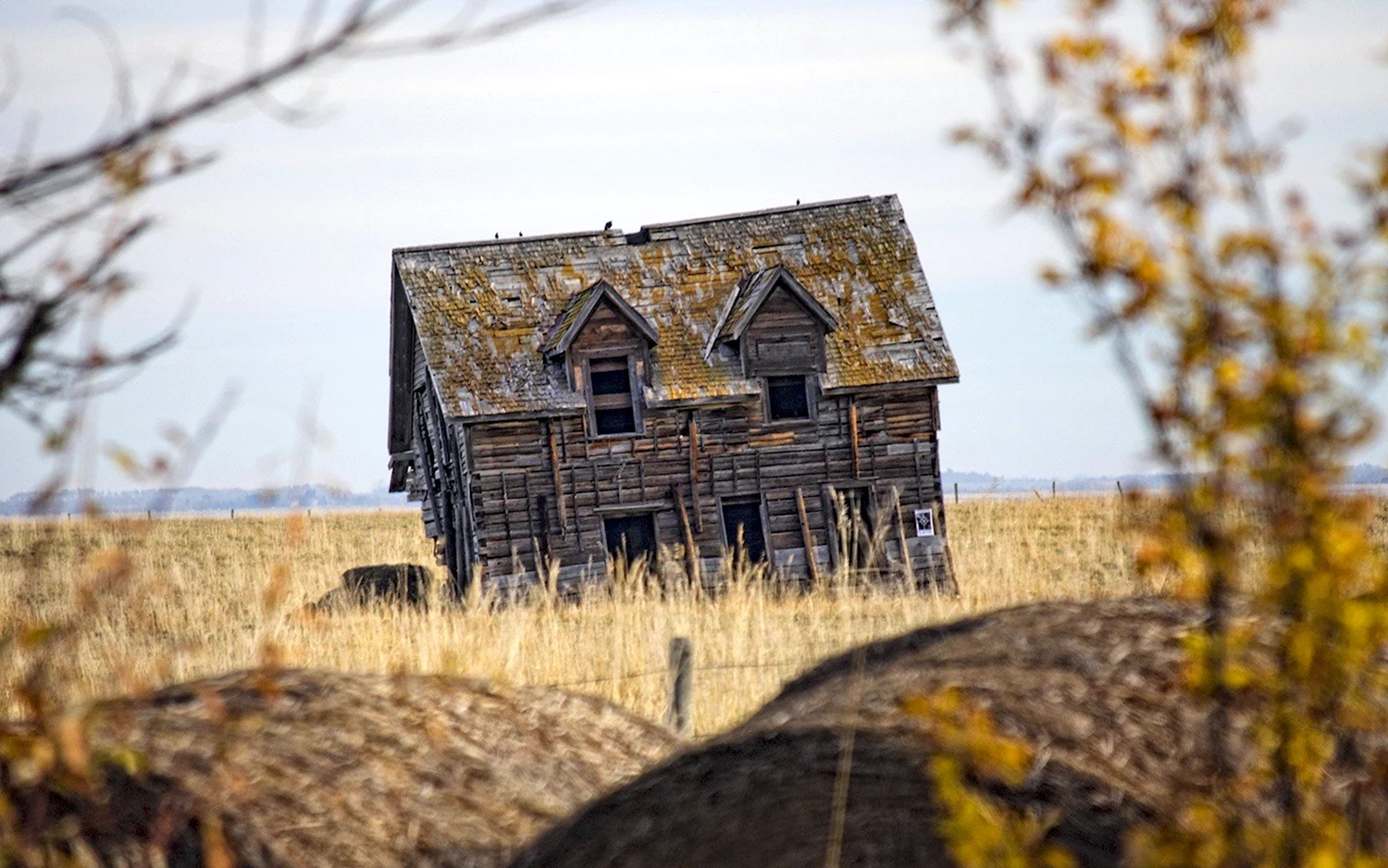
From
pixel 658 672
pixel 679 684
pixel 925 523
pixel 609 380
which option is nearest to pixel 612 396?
pixel 609 380

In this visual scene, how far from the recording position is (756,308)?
21.6m

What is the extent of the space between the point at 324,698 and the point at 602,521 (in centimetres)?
1600

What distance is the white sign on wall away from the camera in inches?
865

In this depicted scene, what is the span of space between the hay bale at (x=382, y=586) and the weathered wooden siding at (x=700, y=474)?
153cm

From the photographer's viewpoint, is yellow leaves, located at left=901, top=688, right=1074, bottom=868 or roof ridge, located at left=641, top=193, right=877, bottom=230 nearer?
yellow leaves, located at left=901, top=688, right=1074, bottom=868

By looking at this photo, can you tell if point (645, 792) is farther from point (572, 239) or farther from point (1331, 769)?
point (572, 239)

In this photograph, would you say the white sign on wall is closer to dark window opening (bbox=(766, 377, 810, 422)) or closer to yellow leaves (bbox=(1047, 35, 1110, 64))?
dark window opening (bbox=(766, 377, 810, 422))

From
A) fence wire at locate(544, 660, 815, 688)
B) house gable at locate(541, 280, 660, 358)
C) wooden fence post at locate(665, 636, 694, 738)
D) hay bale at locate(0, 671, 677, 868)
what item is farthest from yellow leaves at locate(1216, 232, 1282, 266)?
house gable at locate(541, 280, 660, 358)

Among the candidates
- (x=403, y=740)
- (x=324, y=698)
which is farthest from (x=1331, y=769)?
(x=324, y=698)

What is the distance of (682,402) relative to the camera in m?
21.5

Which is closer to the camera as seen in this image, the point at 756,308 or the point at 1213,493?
the point at 1213,493

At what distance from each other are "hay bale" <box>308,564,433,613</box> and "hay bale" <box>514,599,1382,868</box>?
15.1 meters

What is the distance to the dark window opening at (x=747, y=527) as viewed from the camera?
859 inches

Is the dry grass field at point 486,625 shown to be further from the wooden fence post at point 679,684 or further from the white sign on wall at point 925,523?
the white sign on wall at point 925,523
